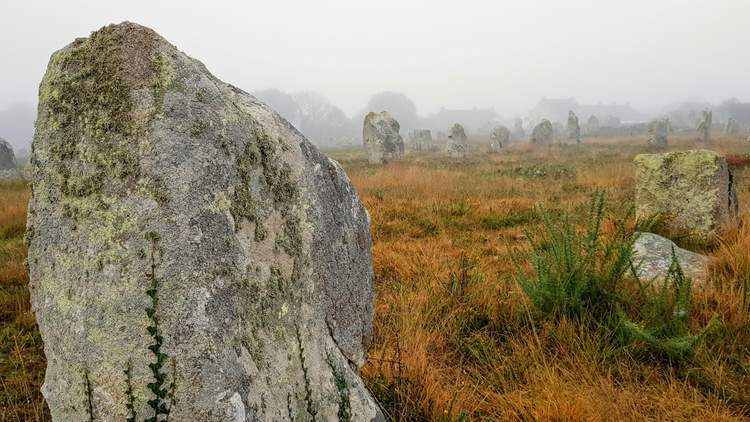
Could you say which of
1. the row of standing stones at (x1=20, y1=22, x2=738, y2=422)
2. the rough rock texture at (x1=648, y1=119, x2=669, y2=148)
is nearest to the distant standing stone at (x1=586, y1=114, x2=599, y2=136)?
the rough rock texture at (x1=648, y1=119, x2=669, y2=148)

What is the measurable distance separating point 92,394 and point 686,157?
701 cm

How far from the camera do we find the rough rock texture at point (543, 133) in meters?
38.8

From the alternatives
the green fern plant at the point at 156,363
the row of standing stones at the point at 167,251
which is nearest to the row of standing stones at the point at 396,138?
the row of standing stones at the point at 167,251

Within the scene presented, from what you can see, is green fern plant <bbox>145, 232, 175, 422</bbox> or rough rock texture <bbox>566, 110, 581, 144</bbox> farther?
rough rock texture <bbox>566, 110, 581, 144</bbox>

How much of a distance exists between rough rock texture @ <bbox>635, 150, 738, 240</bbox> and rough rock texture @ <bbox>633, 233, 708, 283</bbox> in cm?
121

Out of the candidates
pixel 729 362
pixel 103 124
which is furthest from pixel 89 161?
pixel 729 362

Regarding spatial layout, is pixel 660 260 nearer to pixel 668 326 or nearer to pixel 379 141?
pixel 668 326

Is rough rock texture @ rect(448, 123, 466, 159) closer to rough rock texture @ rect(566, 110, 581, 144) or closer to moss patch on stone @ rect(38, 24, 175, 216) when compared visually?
rough rock texture @ rect(566, 110, 581, 144)

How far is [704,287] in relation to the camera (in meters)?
3.44

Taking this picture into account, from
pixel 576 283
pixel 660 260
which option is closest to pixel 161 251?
pixel 576 283

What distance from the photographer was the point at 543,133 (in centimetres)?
3928

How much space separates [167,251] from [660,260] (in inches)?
184

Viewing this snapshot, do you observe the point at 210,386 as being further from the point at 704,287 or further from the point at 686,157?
the point at 686,157

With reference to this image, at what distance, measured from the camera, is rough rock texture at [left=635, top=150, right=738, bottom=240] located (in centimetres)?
553
